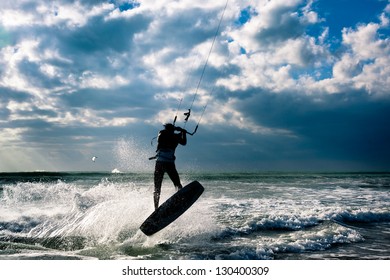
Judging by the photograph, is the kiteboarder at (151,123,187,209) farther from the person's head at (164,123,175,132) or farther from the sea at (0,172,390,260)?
the sea at (0,172,390,260)

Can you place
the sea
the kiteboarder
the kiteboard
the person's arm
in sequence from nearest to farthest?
the sea → the kiteboard → the kiteboarder → the person's arm

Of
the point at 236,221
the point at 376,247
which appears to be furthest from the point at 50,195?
the point at 376,247

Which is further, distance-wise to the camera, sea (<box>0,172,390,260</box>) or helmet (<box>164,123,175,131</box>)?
helmet (<box>164,123,175,131</box>)

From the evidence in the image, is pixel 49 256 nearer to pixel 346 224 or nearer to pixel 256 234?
pixel 256 234

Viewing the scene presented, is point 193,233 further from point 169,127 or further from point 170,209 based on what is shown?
point 169,127

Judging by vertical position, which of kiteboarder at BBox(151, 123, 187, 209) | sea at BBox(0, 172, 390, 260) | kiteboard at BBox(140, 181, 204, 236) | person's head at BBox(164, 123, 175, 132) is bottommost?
sea at BBox(0, 172, 390, 260)

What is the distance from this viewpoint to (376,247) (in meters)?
A: 7.71

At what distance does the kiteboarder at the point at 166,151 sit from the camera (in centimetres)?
835

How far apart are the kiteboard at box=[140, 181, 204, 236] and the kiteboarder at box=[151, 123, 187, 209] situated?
1.07 ft

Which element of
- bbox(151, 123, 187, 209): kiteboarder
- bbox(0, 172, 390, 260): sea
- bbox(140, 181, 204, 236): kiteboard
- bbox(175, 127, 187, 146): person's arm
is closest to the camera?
bbox(0, 172, 390, 260): sea

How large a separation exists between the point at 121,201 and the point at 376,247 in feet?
27.2

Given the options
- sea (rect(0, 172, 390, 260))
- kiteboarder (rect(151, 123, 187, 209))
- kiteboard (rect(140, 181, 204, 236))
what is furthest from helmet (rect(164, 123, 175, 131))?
sea (rect(0, 172, 390, 260))

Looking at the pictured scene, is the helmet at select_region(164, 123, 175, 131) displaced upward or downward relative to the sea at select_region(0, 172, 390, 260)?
upward

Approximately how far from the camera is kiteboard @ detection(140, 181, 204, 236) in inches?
323
